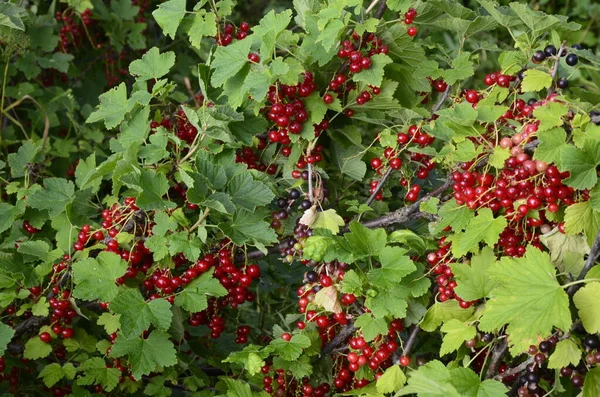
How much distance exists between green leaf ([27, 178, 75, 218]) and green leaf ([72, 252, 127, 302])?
0.80 feet

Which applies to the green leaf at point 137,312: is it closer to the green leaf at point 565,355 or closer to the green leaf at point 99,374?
the green leaf at point 99,374

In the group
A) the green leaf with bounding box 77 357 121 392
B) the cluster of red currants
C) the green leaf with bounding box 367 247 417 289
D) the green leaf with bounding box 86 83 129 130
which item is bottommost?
the green leaf with bounding box 77 357 121 392

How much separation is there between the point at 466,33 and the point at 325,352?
753mm

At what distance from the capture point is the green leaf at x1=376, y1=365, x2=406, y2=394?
1.21 meters

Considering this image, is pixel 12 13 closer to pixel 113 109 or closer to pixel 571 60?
pixel 113 109

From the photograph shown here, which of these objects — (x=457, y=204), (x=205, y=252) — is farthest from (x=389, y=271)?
(x=205, y=252)

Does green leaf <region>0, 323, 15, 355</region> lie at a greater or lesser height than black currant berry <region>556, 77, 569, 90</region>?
lesser

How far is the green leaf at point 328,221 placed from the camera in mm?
1284

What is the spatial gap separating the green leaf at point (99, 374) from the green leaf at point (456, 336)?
2.38 ft

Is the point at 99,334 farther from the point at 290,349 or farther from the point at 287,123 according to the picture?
the point at 287,123

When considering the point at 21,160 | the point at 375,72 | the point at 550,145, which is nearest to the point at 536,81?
the point at 550,145

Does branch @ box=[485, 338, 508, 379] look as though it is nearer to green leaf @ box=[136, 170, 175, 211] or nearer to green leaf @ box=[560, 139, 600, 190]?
green leaf @ box=[560, 139, 600, 190]

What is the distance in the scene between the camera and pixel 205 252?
4.51 ft

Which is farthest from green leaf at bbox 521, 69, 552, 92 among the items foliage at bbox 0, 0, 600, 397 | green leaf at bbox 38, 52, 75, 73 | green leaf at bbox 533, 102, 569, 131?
green leaf at bbox 38, 52, 75, 73
